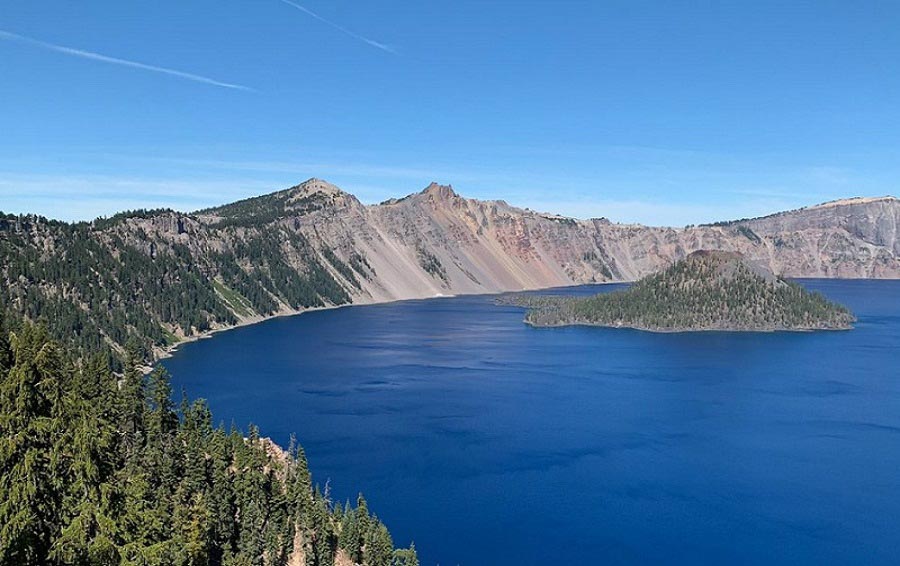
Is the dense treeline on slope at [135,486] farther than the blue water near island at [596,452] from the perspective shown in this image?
No

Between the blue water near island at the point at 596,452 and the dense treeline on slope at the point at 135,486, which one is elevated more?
the dense treeline on slope at the point at 135,486

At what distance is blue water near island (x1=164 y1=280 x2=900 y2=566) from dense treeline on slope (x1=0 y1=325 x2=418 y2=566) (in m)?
13.3

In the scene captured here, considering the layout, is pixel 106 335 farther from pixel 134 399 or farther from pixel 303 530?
pixel 303 530

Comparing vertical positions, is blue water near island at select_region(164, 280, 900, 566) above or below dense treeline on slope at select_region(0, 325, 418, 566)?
below

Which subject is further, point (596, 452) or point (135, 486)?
point (596, 452)

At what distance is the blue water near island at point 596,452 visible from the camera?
3083 inches

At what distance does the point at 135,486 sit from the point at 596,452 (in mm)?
90122

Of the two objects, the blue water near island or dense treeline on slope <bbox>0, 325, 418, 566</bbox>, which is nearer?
dense treeline on slope <bbox>0, 325, 418, 566</bbox>

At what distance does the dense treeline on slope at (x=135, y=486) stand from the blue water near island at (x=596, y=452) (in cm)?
1329

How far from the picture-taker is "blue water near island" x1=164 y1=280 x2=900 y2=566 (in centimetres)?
7831

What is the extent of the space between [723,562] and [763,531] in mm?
10736

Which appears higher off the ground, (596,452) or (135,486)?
(135,486)

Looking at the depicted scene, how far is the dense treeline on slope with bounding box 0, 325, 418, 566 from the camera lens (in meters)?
21.8

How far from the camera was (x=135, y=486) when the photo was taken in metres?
29.5
